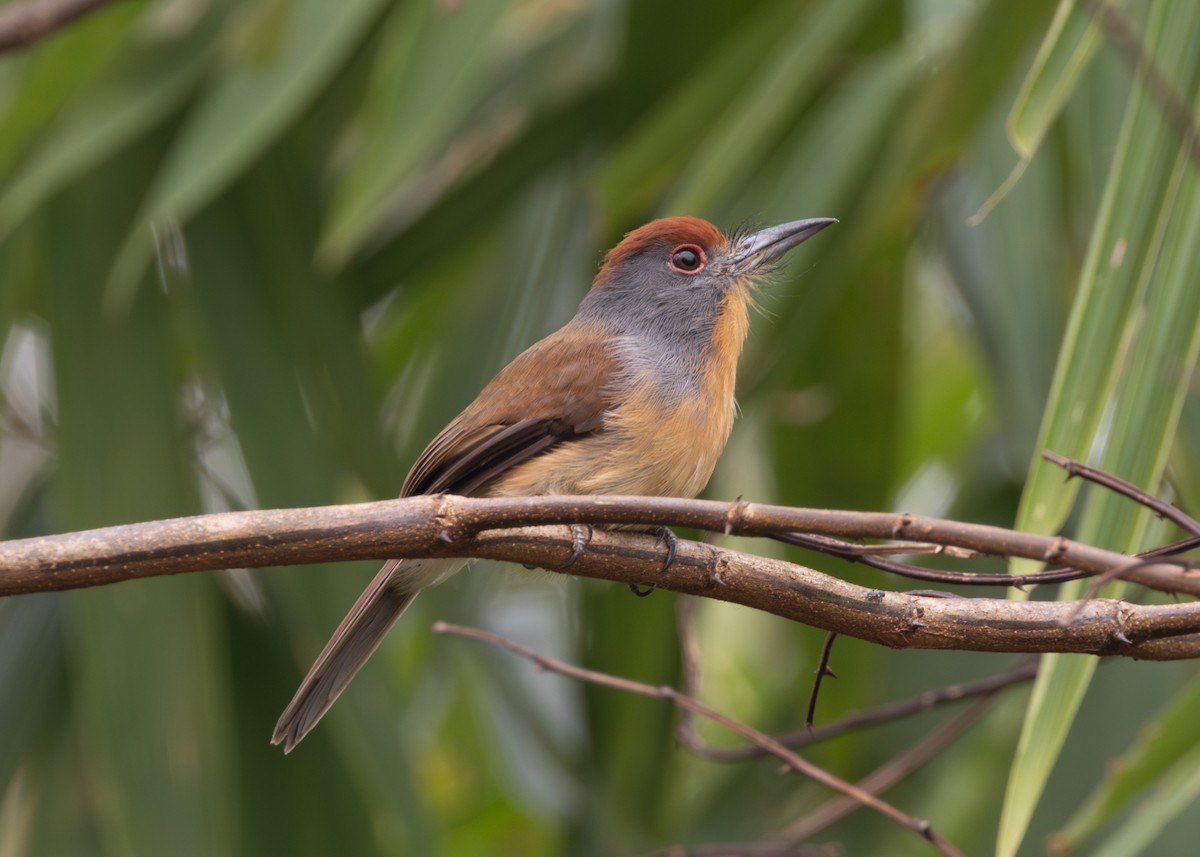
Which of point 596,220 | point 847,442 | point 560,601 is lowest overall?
point 560,601

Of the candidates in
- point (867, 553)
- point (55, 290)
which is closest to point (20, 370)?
point (55, 290)

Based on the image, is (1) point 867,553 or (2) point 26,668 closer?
(1) point 867,553

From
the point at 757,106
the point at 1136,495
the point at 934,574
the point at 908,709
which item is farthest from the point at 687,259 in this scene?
the point at 1136,495

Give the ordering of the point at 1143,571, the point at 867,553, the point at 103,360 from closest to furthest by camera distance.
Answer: the point at 1143,571 → the point at 867,553 → the point at 103,360

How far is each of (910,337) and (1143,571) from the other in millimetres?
2895

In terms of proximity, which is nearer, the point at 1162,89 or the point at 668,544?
the point at 668,544

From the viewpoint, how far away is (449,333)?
4344 mm

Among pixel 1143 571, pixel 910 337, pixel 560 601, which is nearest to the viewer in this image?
pixel 1143 571

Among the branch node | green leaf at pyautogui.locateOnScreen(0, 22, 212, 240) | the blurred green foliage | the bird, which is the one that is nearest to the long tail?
the bird

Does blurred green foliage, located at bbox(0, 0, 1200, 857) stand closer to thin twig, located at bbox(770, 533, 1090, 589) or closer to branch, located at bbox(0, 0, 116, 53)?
branch, located at bbox(0, 0, 116, 53)

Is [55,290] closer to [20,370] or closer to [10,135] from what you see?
[10,135]

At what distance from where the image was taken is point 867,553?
1.92 metres

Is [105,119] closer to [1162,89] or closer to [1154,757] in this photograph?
[1162,89]

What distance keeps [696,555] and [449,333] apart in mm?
2497
